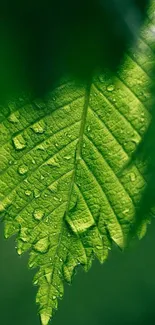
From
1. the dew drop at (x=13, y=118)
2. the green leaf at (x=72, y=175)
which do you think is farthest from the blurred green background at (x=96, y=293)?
the dew drop at (x=13, y=118)

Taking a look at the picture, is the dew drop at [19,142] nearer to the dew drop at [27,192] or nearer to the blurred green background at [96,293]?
the dew drop at [27,192]

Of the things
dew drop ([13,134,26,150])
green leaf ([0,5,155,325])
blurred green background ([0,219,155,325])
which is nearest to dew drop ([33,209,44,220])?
green leaf ([0,5,155,325])

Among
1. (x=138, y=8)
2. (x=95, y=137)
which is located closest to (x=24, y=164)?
(x=95, y=137)

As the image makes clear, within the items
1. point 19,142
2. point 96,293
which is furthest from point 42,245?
point 96,293

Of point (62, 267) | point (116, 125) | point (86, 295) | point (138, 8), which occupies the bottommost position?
point (86, 295)

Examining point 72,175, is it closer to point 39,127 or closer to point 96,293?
point 39,127

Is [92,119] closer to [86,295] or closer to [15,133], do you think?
[15,133]
